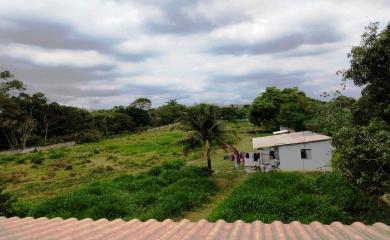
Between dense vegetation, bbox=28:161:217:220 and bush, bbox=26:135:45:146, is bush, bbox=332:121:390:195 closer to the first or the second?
dense vegetation, bbox=28:161:217:220

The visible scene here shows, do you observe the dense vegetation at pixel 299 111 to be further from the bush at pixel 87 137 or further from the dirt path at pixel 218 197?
the bush at pixel 87 137

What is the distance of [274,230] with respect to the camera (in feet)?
20.2

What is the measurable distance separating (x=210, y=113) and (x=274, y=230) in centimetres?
1965

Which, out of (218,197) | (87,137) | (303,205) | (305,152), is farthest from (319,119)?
(87,137)

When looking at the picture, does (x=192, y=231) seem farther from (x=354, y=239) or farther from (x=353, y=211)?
(x=353, y=211)

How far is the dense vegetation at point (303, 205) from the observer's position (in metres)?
13.6

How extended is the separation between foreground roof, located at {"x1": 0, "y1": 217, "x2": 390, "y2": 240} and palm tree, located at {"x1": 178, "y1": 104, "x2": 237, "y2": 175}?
17.9 m

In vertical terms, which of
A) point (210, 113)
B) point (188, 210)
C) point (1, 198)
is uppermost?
point (210, 113)

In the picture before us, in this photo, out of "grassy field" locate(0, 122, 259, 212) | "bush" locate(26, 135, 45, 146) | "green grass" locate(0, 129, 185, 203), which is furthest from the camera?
"bush" locate(26, 135, 45, 146)

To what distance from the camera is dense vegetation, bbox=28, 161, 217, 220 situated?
15.8 m

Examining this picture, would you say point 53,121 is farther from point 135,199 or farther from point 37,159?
point 135,199

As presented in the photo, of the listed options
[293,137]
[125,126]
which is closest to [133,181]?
[293,137]

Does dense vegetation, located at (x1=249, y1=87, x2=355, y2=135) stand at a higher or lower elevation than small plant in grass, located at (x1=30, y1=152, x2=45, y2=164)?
higher

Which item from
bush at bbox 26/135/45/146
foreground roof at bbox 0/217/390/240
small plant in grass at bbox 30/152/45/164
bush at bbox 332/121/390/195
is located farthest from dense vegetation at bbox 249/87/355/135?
bush at bbox 26/135/45/146
